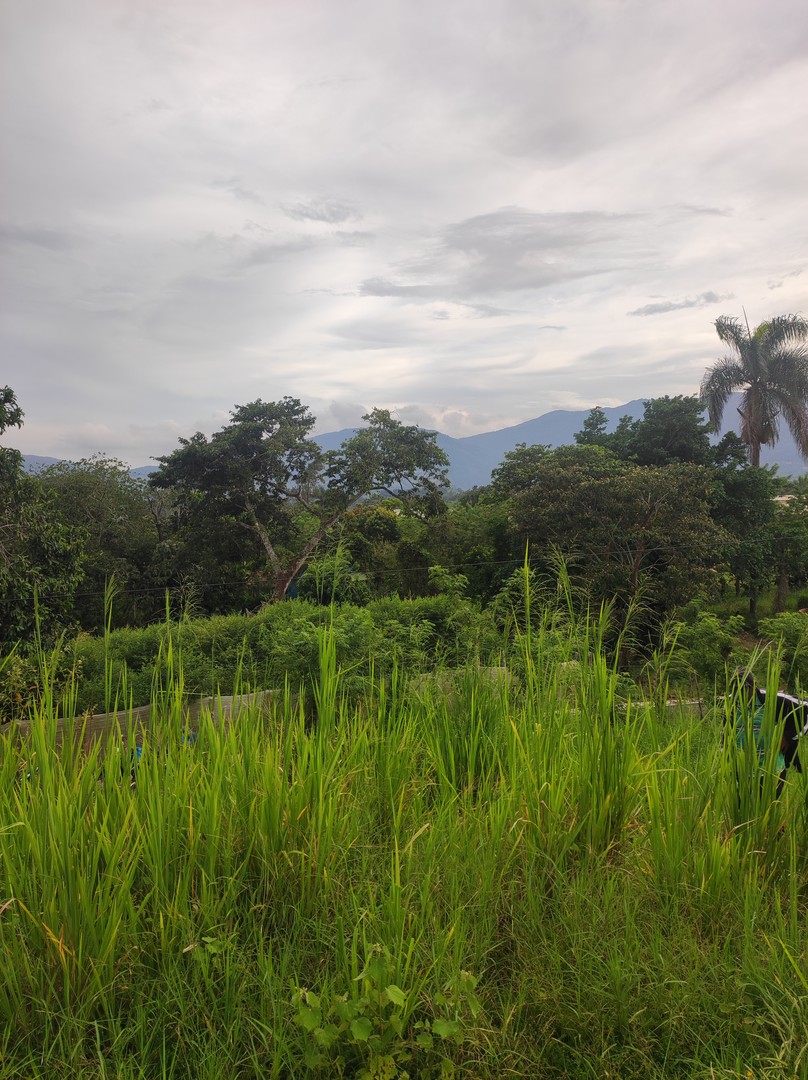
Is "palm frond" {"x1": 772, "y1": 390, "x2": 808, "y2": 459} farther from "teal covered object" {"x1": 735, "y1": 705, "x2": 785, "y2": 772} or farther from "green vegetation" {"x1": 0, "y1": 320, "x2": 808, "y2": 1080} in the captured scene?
"teal covered object" {"x1": 735, "y1": 705, "x2": 785, "y2": 772}

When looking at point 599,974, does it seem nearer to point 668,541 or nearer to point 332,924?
point 332,924

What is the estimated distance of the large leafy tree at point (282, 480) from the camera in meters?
20.8

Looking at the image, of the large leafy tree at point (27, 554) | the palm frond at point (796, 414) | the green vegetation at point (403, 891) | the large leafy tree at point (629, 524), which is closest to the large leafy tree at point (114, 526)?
the large leafy tree at point (27, 554)

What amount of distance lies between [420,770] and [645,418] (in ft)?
73.3

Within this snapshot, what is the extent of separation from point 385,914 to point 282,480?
20.6m

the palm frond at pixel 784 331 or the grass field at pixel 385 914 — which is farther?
the palm frond at pixel 784 331

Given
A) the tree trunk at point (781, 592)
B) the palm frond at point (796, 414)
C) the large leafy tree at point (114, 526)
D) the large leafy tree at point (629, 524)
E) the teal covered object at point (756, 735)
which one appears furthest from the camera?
the palm frond at point (796, 414)

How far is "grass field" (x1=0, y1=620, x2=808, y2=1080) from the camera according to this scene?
1265mm

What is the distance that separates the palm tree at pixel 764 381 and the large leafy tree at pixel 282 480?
12.0 m

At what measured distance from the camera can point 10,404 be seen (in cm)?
1178

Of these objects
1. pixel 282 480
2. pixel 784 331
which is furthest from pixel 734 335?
pixel 282 480

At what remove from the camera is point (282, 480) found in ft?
70.8

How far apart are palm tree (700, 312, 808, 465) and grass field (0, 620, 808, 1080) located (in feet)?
89.1

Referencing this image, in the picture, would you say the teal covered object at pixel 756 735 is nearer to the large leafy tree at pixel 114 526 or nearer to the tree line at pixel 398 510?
the tree line at pixel 398 510
